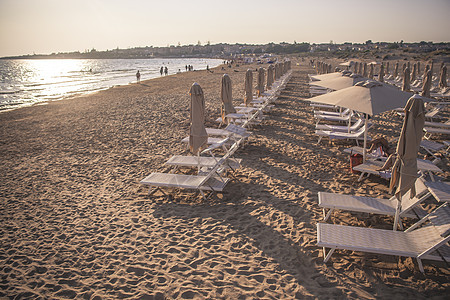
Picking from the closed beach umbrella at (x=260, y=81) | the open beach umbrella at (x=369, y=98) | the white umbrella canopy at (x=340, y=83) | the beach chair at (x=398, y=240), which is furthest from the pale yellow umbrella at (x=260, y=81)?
the beach chair at (x=398, y=240)

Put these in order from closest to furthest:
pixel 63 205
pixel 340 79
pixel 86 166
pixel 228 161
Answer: pixel 63 205 → pixel 228 161 → pixel 86 166 → pixel 340 79

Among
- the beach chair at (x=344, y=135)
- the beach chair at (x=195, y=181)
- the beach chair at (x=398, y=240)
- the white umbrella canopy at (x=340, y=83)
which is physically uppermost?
the white umbrella canopy at (x=340, y=83)

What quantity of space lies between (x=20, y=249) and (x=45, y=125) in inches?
401

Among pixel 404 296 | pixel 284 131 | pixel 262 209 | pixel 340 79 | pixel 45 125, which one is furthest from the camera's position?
pixel 45 125

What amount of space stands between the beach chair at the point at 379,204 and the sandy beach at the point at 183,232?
0.36 metres

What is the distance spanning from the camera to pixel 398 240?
3551mm

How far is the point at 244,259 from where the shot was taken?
12.4 feet

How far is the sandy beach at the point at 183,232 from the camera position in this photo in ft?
11.0

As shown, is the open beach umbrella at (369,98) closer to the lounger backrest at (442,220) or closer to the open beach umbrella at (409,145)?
the open beach umbrella at (409,145)

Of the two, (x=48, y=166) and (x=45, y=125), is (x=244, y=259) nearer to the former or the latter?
(x=48, y=166)

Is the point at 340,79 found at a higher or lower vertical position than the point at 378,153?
higher

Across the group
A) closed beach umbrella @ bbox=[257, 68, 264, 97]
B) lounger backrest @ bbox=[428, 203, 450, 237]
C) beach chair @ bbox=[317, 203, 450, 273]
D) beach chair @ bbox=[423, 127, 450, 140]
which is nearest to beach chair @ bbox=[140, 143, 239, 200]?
beach chair @ bbox=[317, 203, 450, 273]

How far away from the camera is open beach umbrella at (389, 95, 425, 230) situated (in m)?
3.57

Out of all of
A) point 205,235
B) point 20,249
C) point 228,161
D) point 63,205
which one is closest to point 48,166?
point 63,205
